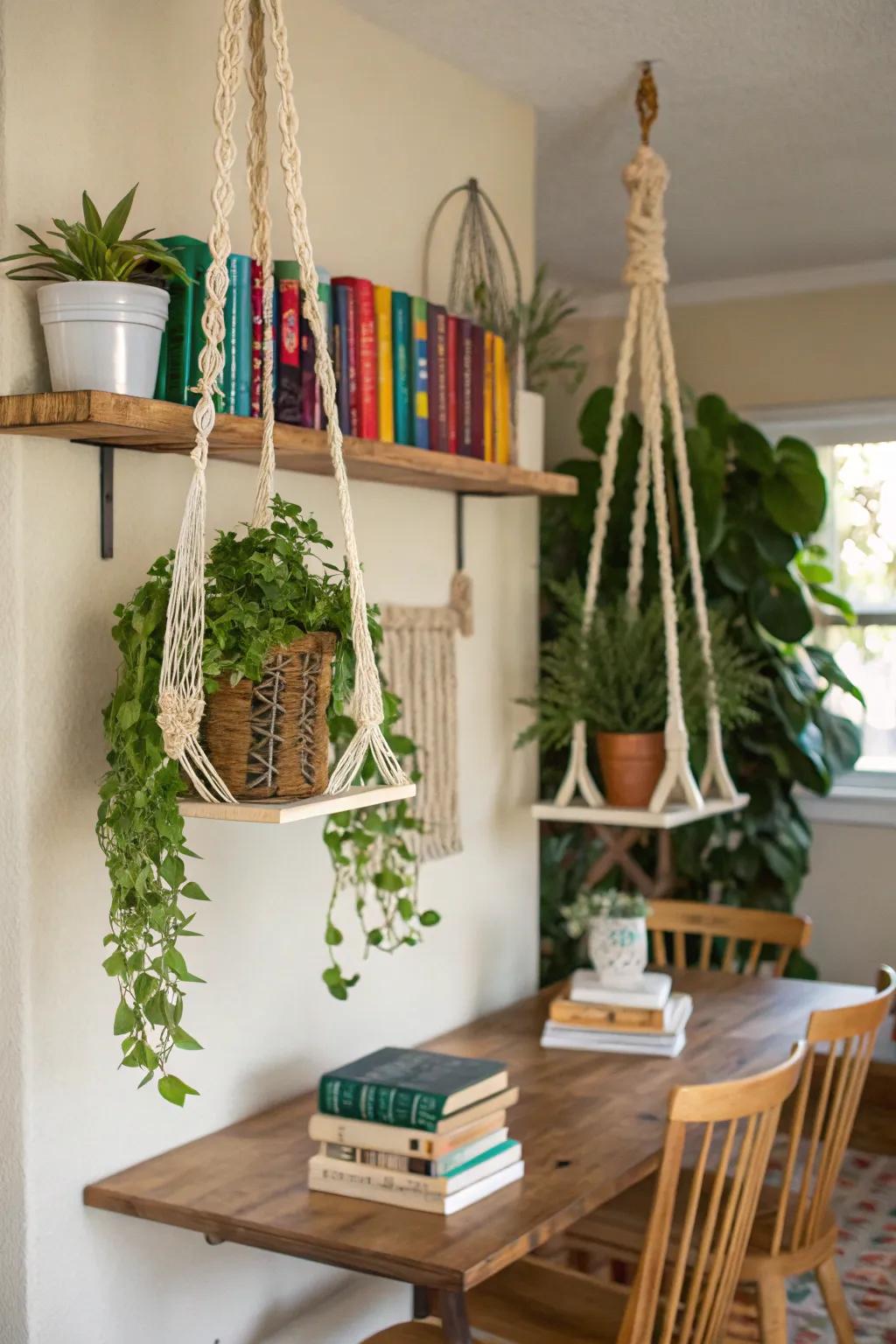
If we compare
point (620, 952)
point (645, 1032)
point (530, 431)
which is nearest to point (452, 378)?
point (530, 431)

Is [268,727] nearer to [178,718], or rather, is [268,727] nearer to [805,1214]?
[178,718]

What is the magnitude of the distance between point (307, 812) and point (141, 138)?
0.95m

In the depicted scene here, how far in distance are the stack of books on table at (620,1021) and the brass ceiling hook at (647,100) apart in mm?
1574

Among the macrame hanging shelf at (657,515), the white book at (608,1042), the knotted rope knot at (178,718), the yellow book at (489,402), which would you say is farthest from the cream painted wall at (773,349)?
the knotted rope knot at (178,718)

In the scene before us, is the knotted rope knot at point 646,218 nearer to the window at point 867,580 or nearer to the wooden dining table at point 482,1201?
the wooden dining table at point 482,1201

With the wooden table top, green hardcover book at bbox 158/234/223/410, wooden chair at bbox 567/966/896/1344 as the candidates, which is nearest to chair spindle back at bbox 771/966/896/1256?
wooden chair at bbox 567/966/896/1344

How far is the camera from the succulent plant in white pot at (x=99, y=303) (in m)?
1.71

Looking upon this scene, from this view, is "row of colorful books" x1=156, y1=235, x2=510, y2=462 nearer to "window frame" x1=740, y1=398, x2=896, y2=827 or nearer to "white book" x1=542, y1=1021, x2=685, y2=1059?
"white book" x1=542, y1=1021, x2=685, y2=1059

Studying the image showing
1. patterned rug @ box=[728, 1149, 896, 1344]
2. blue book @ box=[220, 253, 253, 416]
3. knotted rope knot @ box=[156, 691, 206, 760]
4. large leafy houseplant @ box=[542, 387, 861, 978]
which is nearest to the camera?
knotted rope knot @ box=[156, 691, 206, 760]

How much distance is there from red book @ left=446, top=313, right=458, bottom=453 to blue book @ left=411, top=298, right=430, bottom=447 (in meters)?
0.06

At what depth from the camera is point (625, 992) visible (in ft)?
8.59

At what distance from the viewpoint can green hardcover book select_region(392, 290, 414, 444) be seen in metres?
2.29

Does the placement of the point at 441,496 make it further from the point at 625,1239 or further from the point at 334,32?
the point at 625,1239

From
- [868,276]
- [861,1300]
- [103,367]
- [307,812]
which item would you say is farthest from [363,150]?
[861,1300]
